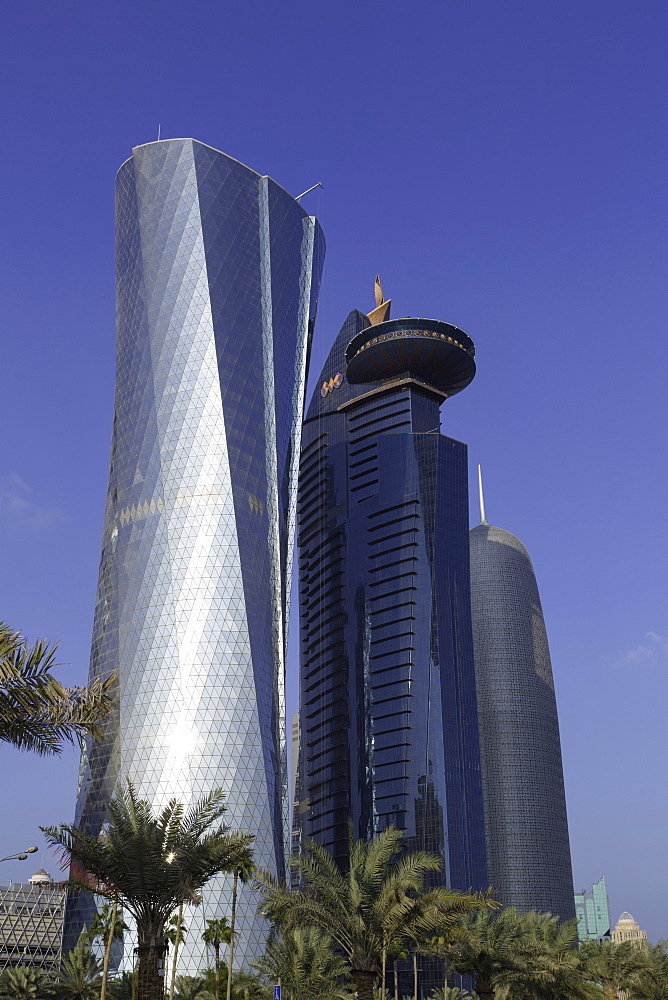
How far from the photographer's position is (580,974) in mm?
51688

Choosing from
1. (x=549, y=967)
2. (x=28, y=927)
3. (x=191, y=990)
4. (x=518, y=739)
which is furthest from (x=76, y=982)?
(x=518, y=739)

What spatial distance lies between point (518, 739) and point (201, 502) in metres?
93.8

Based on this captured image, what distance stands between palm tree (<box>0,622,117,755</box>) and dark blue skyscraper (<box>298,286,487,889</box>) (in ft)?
370

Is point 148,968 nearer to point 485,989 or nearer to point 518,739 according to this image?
point 485,989

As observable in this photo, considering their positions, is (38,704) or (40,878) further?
(40,878)

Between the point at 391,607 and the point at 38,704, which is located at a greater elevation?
the point at 391,607

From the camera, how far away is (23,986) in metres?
51.3

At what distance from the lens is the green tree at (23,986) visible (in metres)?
50.4

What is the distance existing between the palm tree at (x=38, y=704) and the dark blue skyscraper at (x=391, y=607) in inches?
4436

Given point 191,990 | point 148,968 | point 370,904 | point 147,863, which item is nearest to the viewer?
point 147,863

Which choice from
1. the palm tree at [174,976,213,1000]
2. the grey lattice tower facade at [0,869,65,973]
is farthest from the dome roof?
the palm tree at [174,976,213,1000]

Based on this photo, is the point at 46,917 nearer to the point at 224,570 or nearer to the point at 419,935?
the point at 224,570

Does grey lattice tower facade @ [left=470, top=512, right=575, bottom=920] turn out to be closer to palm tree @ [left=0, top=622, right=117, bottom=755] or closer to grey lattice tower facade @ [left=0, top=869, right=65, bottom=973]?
grey lattice tower facade @ [left=0, top=869, right=65, bottom=973]

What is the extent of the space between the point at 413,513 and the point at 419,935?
107 m
